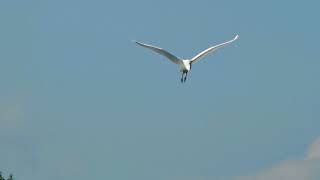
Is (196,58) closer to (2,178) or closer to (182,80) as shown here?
(182,80)

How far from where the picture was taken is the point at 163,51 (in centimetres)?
11406

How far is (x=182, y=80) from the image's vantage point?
108 metres

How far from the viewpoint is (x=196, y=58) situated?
115812 millimetres

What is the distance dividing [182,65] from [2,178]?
3864 cm

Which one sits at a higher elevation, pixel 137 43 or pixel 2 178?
pixel 137 43

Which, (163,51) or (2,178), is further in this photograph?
(2,178)

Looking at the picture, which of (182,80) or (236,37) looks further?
(236,37)

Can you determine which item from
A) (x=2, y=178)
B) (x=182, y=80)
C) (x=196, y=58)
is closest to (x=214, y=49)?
(x=196, y=58)

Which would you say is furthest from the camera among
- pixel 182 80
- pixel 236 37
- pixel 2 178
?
pixel 2 178

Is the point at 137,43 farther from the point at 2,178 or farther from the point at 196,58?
the point at 2,178

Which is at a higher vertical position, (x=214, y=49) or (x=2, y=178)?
(x=214, y=49)

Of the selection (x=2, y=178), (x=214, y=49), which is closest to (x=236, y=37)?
(x=214, y=49)

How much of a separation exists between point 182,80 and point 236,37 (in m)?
9.42

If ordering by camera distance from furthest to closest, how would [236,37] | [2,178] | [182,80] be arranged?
[2,178] < [236,37] < [182,80]
